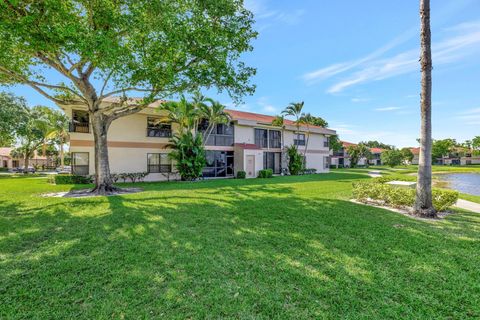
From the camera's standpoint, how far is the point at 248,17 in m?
12.4

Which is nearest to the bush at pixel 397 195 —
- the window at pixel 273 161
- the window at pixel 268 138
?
the window at pixel 268 138

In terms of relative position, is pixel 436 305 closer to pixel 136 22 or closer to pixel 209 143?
pixel 136 22

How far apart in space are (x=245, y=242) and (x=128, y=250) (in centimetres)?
249

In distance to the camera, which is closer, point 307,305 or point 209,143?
point 307,305

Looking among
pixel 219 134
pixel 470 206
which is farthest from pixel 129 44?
pixel 470 206

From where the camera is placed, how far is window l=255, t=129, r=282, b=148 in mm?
27688

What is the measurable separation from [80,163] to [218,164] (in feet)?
39.4

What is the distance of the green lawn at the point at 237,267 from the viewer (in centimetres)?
305

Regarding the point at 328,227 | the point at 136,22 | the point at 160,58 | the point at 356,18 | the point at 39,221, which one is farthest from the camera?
the point at 356,18

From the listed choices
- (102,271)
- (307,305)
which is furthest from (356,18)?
(102,271)

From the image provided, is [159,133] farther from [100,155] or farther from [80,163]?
[100,155]

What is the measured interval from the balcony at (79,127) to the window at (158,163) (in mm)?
5067

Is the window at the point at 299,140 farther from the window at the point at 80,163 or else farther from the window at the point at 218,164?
the window at the point at 80,163

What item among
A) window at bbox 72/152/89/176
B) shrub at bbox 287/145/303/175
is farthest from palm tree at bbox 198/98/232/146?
shrub at bbox 287/145/303/175
